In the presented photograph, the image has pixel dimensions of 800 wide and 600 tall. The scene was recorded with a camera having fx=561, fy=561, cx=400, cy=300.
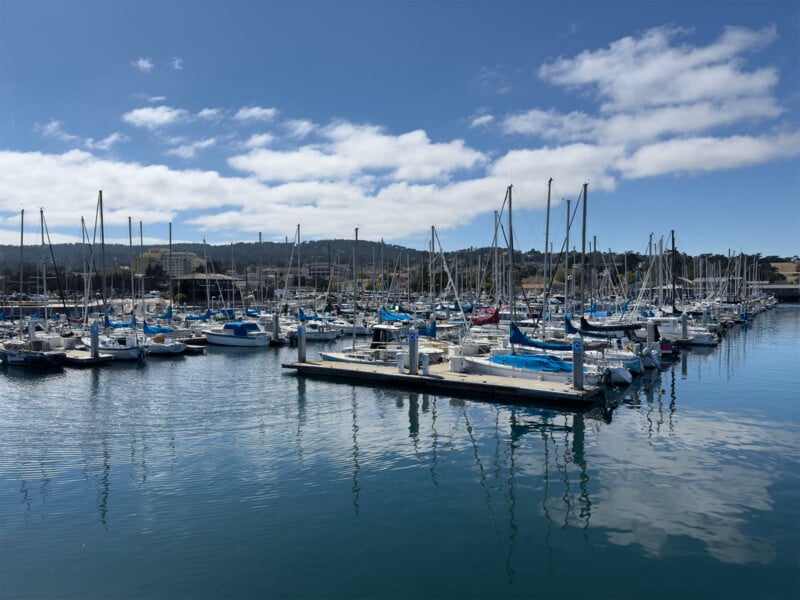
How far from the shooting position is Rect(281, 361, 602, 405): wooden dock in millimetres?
27362

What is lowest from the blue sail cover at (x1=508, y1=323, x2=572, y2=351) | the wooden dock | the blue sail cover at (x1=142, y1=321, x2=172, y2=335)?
the wooden dock

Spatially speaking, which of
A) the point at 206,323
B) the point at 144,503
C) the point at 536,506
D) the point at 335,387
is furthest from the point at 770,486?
the point at 206,323

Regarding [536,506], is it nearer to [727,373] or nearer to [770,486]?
[770,486]

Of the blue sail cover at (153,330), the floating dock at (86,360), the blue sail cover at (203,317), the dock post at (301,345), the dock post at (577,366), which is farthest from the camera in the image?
the blue sail cover at (203,317)

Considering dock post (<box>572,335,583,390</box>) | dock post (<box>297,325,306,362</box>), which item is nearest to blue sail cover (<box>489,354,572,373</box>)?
dock post (<box>572,335,583,390</box>)

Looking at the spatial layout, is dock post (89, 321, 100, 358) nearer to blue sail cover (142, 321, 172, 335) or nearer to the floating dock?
the floating dock

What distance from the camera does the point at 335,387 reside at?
1275 inches

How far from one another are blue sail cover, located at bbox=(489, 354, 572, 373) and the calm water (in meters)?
3.91

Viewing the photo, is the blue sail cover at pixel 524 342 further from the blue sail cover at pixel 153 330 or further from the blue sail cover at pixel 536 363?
the blue sail cover at pixel 153 330

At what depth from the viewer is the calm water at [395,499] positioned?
38.7ft

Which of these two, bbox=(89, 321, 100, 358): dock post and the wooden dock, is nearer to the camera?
the wooden dock

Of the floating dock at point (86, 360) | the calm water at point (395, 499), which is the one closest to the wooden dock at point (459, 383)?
the calm water at point (395, 499)

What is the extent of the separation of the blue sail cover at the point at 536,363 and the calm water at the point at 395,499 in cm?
391

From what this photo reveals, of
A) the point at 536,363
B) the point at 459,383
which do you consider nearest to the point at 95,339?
the point at 459,383
